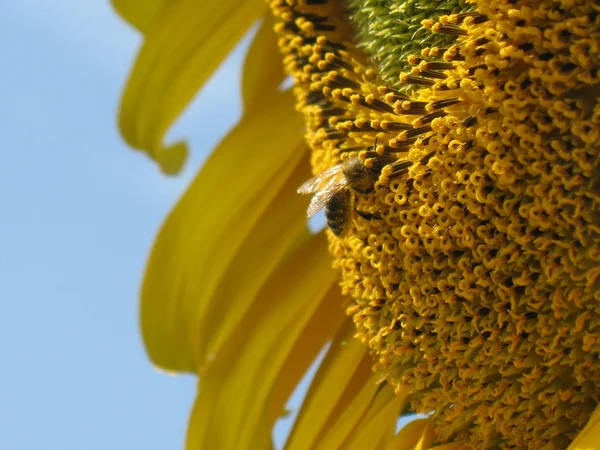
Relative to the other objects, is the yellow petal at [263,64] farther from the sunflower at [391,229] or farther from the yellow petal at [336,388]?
the yellow petal at [336,388]

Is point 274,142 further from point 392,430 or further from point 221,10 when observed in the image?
point 392,430

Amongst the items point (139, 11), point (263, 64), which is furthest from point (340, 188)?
point (139, 11)

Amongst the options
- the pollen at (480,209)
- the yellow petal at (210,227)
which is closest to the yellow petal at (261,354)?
the yellow petal at (210,227)

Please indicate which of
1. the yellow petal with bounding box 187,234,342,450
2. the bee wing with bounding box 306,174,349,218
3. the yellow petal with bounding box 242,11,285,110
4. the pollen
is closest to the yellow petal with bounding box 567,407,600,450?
the pollen

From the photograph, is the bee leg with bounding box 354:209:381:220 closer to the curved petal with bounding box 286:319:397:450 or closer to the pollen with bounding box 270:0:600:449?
the pollen with bounding box 270:0:600:449

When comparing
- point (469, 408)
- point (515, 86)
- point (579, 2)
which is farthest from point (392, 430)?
point (579, 2)

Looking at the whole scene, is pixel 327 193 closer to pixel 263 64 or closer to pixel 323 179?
pixel 323 179
